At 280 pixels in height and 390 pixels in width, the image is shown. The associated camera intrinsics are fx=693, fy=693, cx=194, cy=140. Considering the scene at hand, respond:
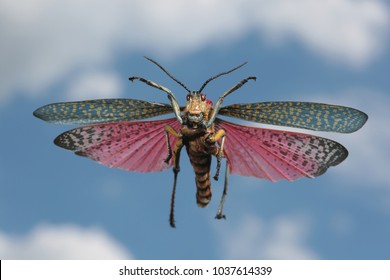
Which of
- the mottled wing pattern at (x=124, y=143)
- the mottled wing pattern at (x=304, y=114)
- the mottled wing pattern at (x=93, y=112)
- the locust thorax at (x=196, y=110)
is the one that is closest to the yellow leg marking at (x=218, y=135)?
the locust thorax at (x=196, y=110)

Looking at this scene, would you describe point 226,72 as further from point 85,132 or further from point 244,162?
point 85,132

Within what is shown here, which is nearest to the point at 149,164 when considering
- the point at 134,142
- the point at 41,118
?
the point at 134,142

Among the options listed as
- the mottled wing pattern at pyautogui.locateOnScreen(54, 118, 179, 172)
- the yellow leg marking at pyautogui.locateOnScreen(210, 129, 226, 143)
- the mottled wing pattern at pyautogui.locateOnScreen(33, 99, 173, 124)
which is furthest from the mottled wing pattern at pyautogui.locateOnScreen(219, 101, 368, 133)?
the mottled wing pattern at pyautogui.locateOnScreen(33, 99, 173, 124)

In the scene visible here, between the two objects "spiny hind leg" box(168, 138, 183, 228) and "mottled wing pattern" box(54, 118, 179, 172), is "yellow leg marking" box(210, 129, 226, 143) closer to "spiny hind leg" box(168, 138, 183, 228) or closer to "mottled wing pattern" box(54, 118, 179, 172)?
"spiny hind leg" box(168, 138, 183, 228)

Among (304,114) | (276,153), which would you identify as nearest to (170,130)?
(276,153)

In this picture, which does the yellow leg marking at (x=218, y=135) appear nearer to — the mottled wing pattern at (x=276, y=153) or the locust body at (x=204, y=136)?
the locust body at (x=204, y=136)
